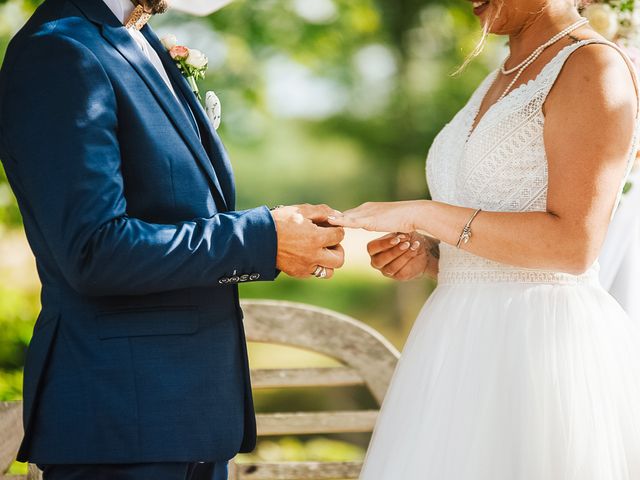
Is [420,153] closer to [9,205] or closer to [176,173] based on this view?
[9,205]

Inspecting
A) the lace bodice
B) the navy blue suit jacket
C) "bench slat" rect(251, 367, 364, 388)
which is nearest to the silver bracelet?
the lace bodice

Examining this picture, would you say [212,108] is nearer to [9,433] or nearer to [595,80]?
[595,80]

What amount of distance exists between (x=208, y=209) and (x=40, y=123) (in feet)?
1.36

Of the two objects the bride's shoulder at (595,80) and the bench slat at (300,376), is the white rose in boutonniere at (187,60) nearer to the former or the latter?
the bride's shoulder at (595,80)

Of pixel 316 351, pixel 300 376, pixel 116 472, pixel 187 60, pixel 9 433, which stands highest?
pixel 187 60

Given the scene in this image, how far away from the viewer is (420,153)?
8492 millimetres

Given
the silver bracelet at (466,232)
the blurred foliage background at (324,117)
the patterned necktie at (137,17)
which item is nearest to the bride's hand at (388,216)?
the silver bracelet at (466,232)

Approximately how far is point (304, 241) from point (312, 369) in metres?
1.22

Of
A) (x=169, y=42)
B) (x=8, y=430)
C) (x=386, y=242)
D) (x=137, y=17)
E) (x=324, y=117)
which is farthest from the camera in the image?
(x=324, y=117)

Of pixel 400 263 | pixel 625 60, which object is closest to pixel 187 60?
pixel 400 263

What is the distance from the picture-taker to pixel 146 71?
1.86 meters

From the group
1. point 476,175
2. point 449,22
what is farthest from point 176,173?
point 449,22

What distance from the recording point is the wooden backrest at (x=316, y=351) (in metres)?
3.00

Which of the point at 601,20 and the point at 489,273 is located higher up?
the point at 601,20
